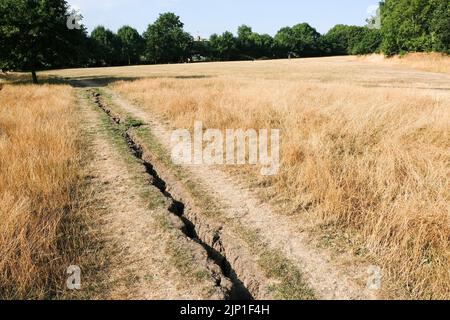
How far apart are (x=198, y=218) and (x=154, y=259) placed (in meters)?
1.11

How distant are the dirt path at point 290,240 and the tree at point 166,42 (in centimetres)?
7662

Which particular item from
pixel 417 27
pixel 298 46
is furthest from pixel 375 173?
pixel 298 46

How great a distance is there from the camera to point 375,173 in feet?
16.2

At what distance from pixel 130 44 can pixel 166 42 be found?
8.29 metres

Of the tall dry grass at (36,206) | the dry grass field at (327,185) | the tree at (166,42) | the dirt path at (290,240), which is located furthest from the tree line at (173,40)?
the dirt path at (290,240)

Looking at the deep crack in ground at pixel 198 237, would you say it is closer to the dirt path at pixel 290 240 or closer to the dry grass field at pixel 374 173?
the dirt path at pixel 290 240

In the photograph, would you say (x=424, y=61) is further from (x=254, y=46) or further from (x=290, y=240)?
(x=254, y=46)

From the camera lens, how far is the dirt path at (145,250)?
116 inches

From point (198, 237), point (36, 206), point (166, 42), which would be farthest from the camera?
point (166, 42)

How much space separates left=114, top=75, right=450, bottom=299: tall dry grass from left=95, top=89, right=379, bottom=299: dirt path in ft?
1.12

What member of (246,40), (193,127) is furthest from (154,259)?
(246,40)

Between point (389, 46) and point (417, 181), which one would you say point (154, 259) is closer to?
point (417, 181)

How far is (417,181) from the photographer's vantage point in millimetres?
4727

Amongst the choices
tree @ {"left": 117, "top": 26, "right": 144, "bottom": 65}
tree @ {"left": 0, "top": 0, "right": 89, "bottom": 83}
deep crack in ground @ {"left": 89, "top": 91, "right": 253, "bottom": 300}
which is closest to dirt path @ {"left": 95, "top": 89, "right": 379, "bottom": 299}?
deep crack in ground @ {"left": 89, "top": 91, "right": 253, "bottom": 300}
